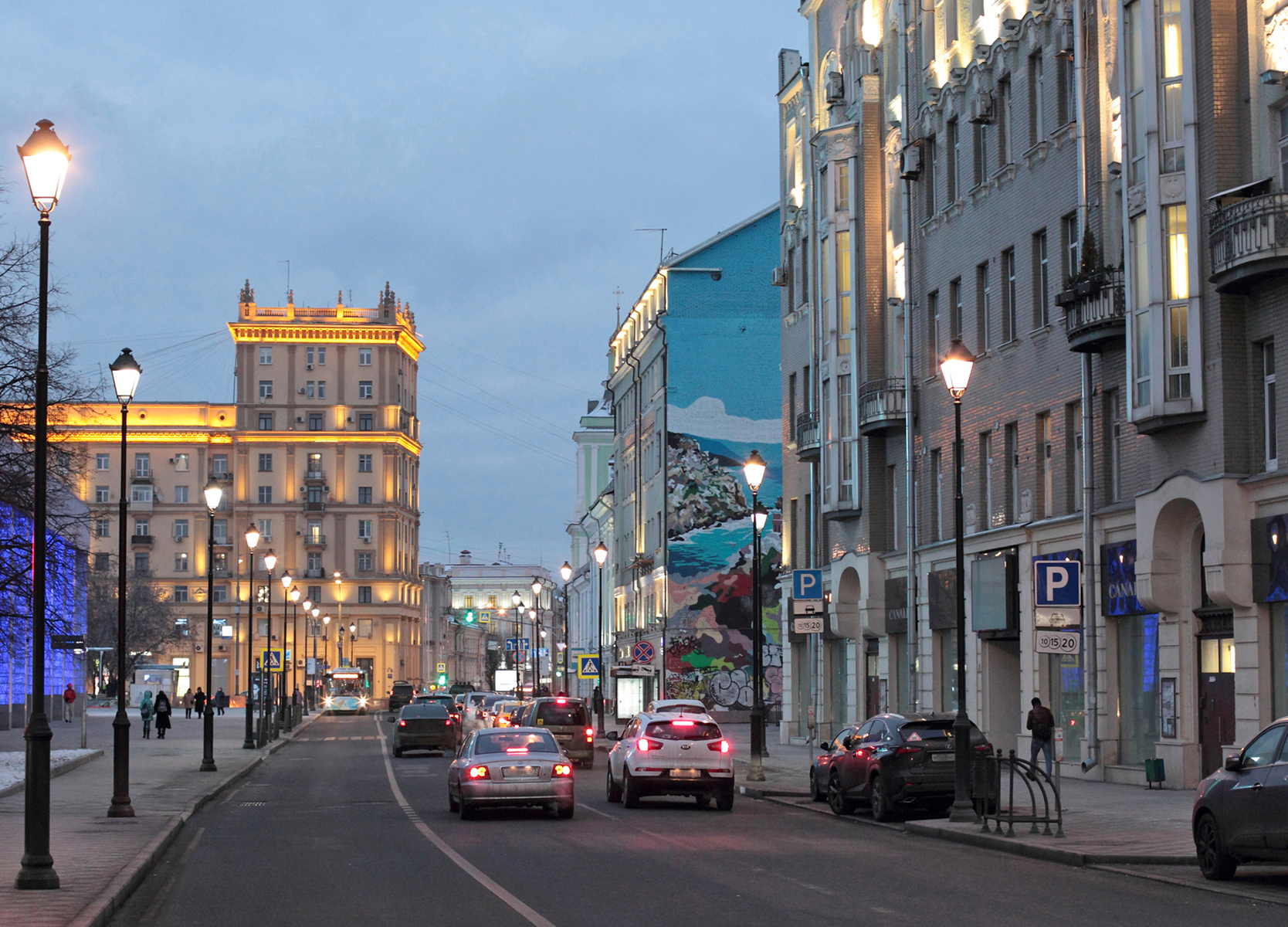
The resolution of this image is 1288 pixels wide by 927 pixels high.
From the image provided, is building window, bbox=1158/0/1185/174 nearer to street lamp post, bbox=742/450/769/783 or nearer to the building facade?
street lamp post, bbox=742/450/769/783

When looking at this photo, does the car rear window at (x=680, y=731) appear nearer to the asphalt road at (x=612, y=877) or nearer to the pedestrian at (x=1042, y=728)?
the asphalt road at (x=612, y=877)

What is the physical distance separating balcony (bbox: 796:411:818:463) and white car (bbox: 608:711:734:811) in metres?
22.2

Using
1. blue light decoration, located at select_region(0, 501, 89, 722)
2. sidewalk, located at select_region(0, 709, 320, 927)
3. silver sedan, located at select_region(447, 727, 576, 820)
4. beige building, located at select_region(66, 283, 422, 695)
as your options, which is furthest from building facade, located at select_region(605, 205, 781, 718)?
beige building, located at select_region(66, 283, 422, 695)

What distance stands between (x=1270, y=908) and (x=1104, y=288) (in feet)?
62.2

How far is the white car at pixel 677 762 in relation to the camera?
94.0 ft

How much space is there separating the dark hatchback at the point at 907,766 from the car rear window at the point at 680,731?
117 inches

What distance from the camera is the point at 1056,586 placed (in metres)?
22.6

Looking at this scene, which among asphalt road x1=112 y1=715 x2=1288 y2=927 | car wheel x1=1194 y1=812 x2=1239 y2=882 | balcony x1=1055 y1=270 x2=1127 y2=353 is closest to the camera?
asphalt road x1=112 y1=715 x2=1288 y2=927

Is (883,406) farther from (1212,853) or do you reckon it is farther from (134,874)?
(134,874)

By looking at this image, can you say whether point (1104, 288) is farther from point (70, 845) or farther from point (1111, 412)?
point (70, 845)

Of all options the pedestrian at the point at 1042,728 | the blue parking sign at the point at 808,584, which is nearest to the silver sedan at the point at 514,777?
the pedestrian at the point at 1042,728

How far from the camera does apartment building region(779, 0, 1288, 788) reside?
2898 cm

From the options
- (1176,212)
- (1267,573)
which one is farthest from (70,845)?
(1176,212)

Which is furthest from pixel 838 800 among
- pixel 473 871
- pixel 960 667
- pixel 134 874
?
pixel 134 874
